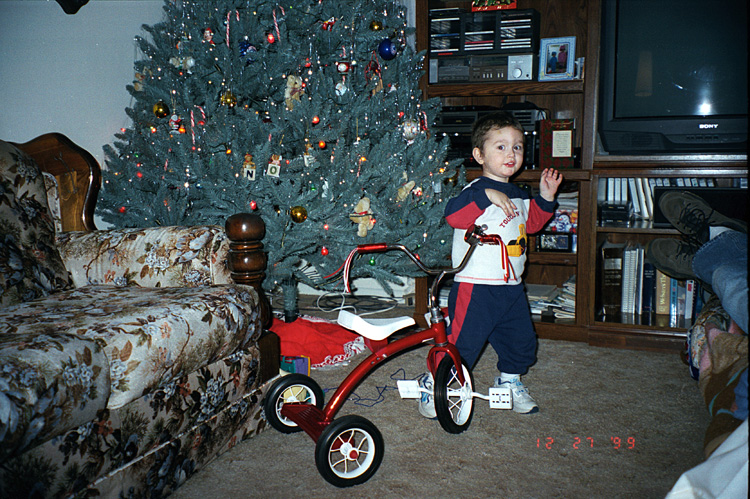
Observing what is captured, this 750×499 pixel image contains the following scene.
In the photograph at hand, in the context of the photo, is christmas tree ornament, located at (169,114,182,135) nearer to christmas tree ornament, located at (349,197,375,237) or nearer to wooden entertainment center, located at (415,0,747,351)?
christmas tree ornament, located at (349,197,375,237)

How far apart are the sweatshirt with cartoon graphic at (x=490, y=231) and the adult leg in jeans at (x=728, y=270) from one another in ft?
1.60

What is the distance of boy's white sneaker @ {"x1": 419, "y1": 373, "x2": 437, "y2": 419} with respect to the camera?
157cm

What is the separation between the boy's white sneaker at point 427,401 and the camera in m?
1.57

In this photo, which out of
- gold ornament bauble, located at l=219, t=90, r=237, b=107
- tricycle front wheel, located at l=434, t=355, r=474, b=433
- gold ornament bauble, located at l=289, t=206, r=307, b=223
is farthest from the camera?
gold ornament bauble, located at l=219, t=90, r=237, b=107

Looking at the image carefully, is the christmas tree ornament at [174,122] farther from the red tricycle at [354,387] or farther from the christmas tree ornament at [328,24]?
the red tricycle at [354,387]

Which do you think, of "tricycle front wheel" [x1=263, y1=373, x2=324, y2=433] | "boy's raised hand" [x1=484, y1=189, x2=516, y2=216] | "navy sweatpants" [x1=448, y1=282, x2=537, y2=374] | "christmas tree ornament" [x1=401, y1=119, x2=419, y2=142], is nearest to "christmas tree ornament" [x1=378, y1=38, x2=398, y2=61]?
"christmas tree ornament" [x1=401, y1=119, x2=419, y2=142]

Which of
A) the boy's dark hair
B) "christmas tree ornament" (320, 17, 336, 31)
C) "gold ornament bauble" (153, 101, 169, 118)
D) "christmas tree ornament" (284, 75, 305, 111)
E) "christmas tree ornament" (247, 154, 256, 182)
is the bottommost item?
"christmas tree ornament" (247, 154, 256, 182)

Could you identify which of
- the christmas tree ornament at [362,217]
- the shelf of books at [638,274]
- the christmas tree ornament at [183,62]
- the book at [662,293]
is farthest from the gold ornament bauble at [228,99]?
the book at [662,293]

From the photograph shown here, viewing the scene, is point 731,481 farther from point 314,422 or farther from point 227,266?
point 227,266

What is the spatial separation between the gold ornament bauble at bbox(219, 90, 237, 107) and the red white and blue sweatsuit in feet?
3.28

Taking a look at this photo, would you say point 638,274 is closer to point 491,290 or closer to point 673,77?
point 673,77

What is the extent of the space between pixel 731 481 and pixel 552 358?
1.30 meters

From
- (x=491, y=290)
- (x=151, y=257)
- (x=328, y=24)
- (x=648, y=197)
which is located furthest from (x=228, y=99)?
(x=648, y=197)

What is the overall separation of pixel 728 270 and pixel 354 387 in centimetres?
92
